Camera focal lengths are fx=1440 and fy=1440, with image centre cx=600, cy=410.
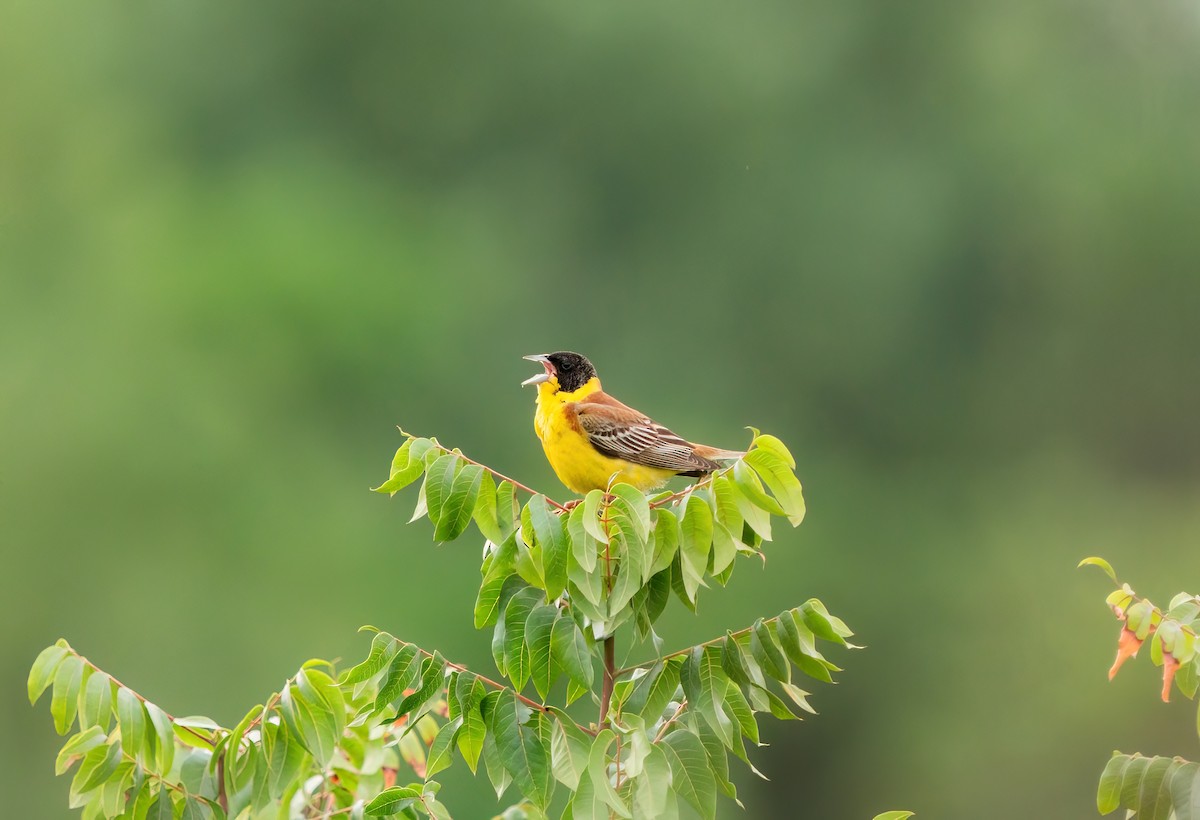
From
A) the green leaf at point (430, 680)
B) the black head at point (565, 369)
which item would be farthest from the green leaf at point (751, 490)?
the black head at point (565, 369)

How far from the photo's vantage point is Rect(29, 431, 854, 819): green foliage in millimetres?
2879

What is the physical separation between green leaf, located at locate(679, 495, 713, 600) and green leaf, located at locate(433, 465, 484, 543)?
470 mm

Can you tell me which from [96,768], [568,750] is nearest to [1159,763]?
[568,750]

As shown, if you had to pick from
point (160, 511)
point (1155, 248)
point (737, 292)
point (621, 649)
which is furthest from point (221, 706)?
point (1155, 248)

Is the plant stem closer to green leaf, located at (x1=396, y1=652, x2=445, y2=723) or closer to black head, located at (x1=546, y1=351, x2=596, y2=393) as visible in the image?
green leaf, located at (x1=396, y1=652, x2=445, y2=723)

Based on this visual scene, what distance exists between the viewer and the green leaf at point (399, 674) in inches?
120

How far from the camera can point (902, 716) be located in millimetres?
19609

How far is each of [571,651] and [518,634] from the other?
0.48 ft

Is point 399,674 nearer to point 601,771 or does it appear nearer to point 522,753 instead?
point 522,753

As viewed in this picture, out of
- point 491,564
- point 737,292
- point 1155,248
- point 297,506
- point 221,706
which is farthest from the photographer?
point 1155,248

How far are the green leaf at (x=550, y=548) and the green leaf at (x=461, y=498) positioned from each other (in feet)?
0.79

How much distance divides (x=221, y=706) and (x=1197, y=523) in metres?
13.5

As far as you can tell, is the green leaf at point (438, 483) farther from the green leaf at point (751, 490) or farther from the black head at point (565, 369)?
the black head at point (565, 369)

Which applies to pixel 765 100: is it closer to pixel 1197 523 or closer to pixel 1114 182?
pixel 1114 182
